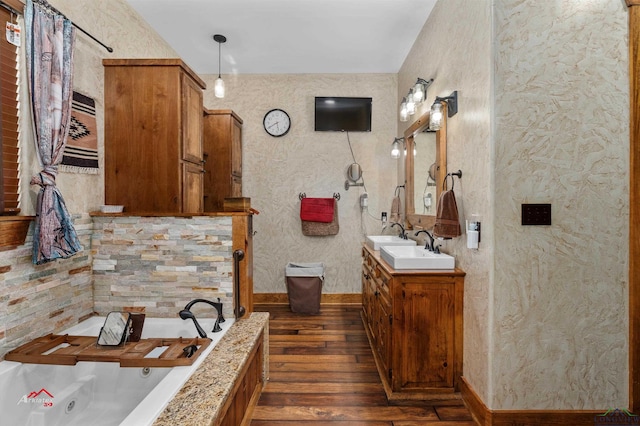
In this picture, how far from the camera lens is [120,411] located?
4.99 feet

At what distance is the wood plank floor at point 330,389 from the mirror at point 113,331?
2.85 feet

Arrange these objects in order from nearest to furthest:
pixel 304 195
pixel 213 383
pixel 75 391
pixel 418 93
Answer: pixel 213 383
pixel 75 391
pixel 418 93
pixel 304 195

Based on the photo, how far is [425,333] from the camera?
2053mm

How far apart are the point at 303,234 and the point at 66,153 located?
2491 millimetres

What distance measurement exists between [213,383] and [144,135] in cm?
174

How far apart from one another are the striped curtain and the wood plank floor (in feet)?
4.80

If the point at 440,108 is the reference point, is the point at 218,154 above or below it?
below

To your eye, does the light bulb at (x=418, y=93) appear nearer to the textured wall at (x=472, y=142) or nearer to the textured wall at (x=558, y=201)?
the textured wall at (x=472, y=142)

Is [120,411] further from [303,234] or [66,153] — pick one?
[303,234]

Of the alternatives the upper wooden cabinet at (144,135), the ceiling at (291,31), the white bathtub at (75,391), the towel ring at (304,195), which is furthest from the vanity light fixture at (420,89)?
the white bathtub at (75,391)

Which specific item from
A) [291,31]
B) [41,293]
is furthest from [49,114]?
[291,31]

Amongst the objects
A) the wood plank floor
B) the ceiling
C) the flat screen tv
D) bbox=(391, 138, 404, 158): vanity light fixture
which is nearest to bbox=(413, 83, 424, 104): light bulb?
the ceiling

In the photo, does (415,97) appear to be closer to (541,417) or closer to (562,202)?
(562,202)

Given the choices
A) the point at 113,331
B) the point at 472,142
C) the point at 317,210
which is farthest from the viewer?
the point at 317,210
